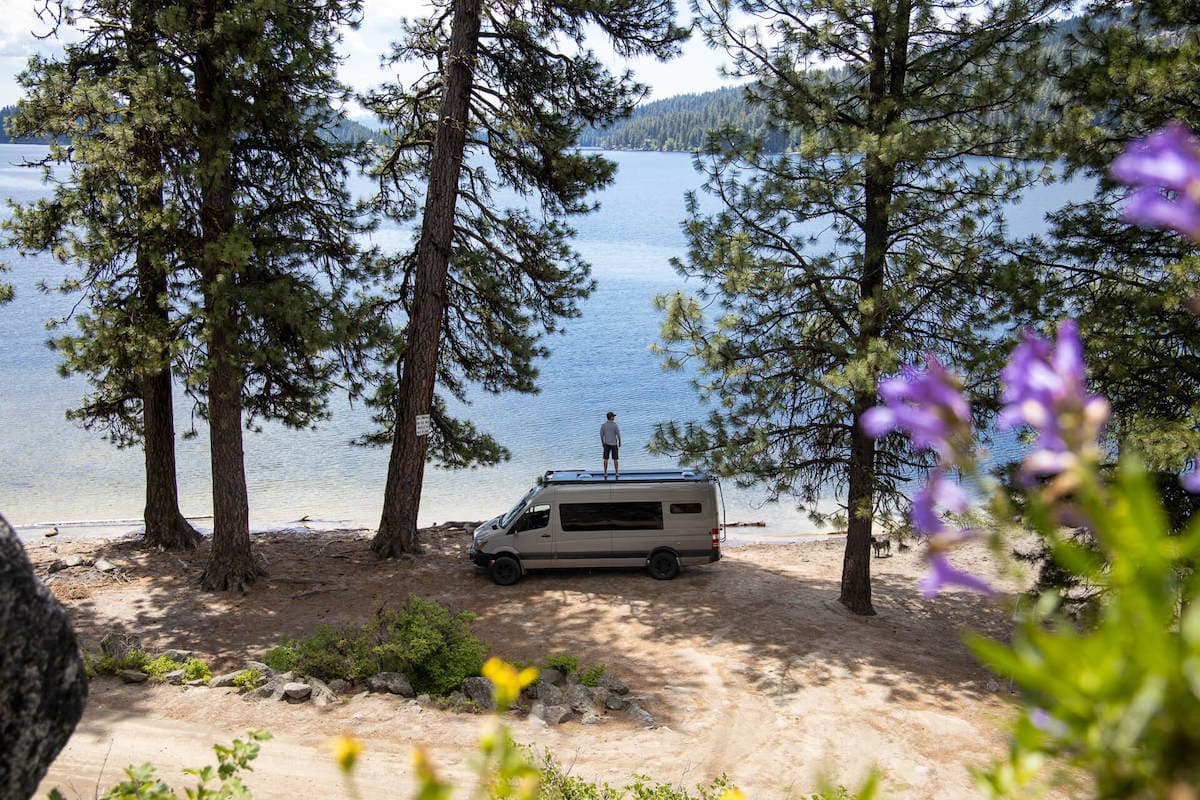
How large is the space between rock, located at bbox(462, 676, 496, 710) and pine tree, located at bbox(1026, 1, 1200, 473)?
6.77 meters

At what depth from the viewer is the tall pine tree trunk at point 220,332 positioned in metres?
12.5

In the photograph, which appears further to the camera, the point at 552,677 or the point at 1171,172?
the point at 552,677

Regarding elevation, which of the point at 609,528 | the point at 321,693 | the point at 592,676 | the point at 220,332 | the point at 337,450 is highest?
the point at 220,332

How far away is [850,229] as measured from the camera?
42.7 feet

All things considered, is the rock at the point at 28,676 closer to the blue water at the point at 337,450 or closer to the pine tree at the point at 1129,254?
the pine tree at the point at 1129,254

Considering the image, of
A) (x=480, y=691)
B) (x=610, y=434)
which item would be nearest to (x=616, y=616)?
(x=480, y=691)

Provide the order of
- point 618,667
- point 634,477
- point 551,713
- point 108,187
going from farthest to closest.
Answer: point 634,477 → point 108,187 → point 618,667 → point 551,713

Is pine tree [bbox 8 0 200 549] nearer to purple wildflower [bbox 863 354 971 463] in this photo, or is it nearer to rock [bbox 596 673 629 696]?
rock [bbox 596 673 629 696]

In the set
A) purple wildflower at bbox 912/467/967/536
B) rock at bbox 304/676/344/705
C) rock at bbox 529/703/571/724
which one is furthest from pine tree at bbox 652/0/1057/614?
purple wildflower at bbox 912/467/967/536

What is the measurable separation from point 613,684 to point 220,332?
7.70 meters

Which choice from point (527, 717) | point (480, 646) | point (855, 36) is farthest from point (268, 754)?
point (855, 36)

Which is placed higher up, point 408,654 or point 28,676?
point 28,676

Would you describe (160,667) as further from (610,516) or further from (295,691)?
(610,516)

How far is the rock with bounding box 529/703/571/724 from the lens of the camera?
350 inches
